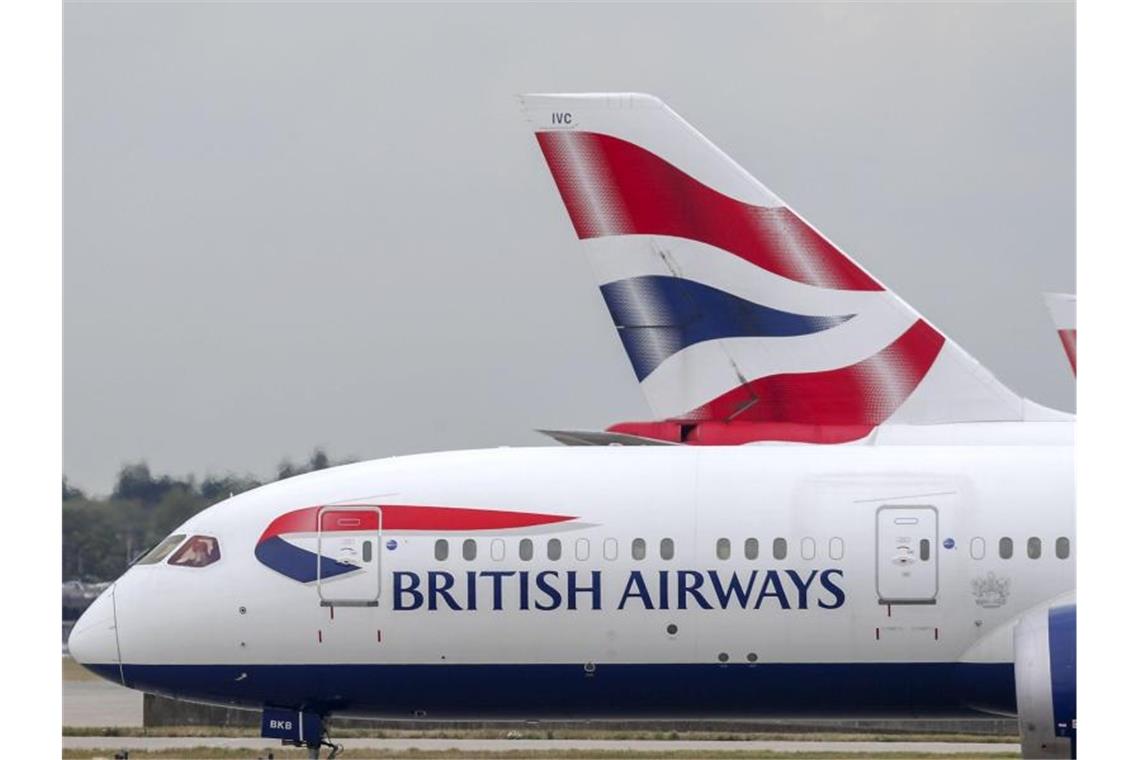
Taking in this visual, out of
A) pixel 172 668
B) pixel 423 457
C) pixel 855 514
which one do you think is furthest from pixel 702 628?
pixel 172 668

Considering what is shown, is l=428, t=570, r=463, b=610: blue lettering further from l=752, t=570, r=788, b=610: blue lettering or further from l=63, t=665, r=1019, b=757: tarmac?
l=63, t=665, r=1019, b=757: tarmac

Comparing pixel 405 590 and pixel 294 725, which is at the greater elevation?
pixel 405 590

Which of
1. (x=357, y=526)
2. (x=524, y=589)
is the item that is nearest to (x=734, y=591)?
(x=524, y=589)

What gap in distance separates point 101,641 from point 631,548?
5.43m

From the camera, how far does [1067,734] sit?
16.4m

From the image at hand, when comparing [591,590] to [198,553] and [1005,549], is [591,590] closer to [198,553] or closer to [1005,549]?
[1005,549]

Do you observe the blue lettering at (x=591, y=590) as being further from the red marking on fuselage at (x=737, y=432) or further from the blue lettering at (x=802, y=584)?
the red marking on fuselage at (x=737, y=432)

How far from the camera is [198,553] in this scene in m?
19.1

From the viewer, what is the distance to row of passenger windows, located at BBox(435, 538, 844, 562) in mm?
17891

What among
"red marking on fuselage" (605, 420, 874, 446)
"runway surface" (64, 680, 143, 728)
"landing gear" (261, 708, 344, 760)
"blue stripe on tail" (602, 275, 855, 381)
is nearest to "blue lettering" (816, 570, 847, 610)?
"red marking on fuselage" (605, 420, 874, 446)

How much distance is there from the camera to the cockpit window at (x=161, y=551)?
1931 centimetres

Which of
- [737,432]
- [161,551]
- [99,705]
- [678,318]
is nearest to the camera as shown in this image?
[161,551]

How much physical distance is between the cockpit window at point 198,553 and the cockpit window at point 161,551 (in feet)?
0.43
